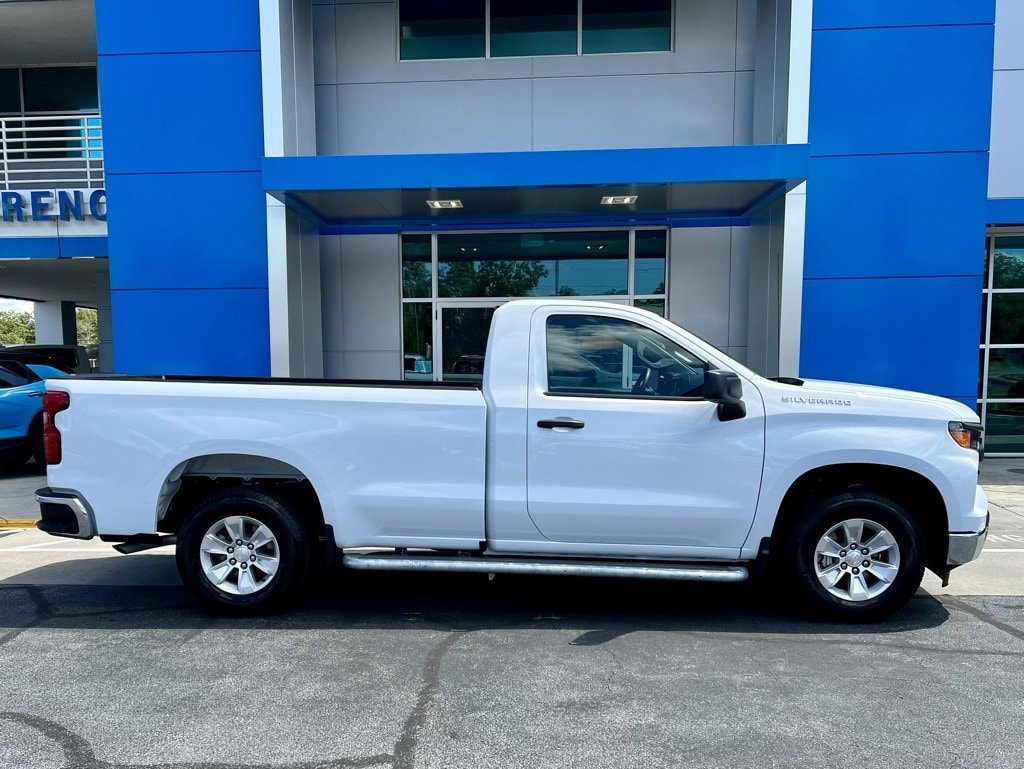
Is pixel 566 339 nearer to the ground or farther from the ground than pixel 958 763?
farther from the ground

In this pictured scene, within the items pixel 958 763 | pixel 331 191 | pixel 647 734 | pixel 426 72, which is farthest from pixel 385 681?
pixel 426 72

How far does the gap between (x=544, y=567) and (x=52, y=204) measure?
11.5 metres

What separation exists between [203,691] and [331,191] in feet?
21.8

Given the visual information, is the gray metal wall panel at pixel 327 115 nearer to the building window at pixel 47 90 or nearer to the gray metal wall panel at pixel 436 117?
the gray metal wall panel at pixel 436 117

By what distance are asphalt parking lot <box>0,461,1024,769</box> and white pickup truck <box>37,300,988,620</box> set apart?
402mm

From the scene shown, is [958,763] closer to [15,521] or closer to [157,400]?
[157,400]

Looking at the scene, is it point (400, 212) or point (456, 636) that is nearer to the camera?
point (456, 636)

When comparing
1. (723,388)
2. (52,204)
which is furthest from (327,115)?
(723,388)

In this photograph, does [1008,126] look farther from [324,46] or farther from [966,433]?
[324,46]

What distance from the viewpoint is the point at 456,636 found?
14.0 ft

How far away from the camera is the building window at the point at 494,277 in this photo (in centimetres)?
1080

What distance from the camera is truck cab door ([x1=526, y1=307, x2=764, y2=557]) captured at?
432 cm

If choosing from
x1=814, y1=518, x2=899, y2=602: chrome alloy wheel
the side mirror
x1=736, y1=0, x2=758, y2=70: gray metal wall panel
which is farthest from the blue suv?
x1=736, y1=0, x2=758, y2=70: gray metal wall panel

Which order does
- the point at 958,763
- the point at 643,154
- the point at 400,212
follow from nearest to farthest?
the point at 958,763 < the point at 643,154 < the point at 400,212
